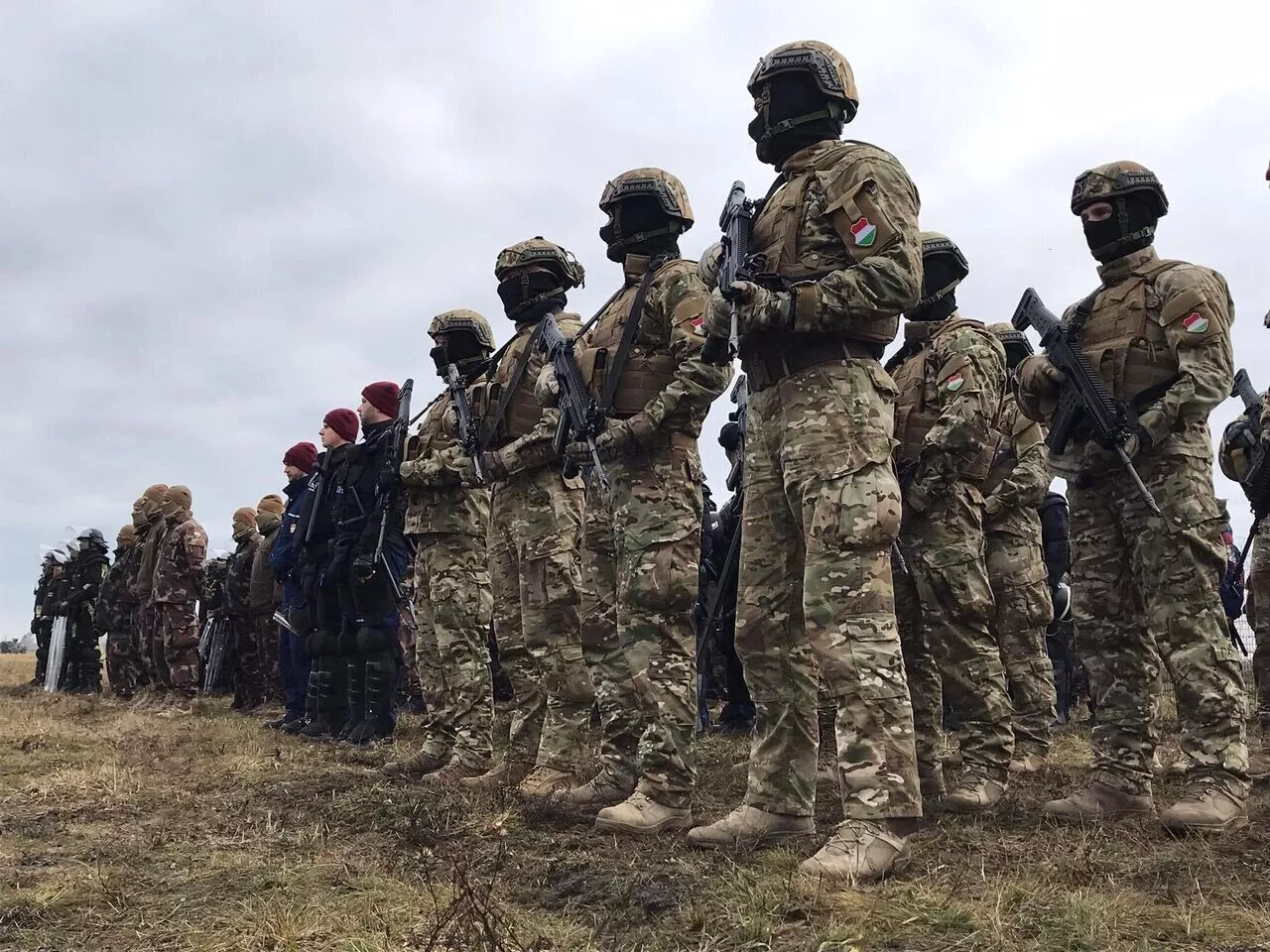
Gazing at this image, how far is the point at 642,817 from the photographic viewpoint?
4.83m

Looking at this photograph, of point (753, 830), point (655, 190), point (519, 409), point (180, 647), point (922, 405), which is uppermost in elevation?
point (655, 190)

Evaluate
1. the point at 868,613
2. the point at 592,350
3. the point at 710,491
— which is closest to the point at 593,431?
the point at 592,350

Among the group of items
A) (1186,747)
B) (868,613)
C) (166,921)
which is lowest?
(166,921)

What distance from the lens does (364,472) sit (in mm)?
9289

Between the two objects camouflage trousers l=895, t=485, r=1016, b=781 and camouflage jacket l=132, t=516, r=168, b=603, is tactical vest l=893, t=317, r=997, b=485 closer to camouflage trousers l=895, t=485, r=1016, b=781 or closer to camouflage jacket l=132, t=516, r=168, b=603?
camouflage trousers l=895, t=485, r=1016, b=781

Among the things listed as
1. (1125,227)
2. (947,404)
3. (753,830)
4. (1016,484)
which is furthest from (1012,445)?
(753,830)

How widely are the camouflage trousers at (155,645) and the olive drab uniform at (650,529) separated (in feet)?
33.8

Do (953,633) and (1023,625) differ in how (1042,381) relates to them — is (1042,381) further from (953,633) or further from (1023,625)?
(1023,625)

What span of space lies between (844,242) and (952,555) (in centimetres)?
228

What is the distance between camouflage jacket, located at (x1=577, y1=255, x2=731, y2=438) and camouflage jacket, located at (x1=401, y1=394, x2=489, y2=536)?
6.23ft

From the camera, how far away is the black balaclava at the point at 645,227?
232 inches

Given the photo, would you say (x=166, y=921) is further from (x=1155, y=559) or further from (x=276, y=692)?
(x=276, y=692)

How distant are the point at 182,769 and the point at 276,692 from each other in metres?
7.92

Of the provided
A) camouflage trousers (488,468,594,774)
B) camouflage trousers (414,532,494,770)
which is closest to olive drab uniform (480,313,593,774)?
camouflage trousers (488,468,594,774)
